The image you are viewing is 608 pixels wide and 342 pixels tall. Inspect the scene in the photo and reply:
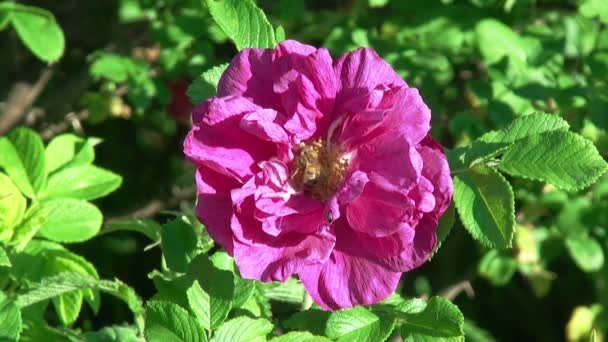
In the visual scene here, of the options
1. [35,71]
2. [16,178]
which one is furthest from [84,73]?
[16,178]

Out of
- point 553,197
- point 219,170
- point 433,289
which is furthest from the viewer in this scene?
point 433,289

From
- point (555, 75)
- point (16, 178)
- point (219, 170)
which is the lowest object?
point (555, 75)

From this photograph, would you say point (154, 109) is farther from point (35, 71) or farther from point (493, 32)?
point (493, 32)

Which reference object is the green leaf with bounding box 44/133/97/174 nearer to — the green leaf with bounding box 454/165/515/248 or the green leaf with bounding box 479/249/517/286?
the green leaf with bounding box 454/165/515/248

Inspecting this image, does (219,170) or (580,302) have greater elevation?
(219,170)

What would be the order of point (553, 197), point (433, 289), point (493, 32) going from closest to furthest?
1. point (493, 32)
2. point (553, 197)
3. point (433, 289)

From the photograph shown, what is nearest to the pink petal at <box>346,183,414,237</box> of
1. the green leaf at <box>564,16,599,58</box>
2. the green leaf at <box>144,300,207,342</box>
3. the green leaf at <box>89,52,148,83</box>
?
the green leaf at <box>144,300,207,342</box>
